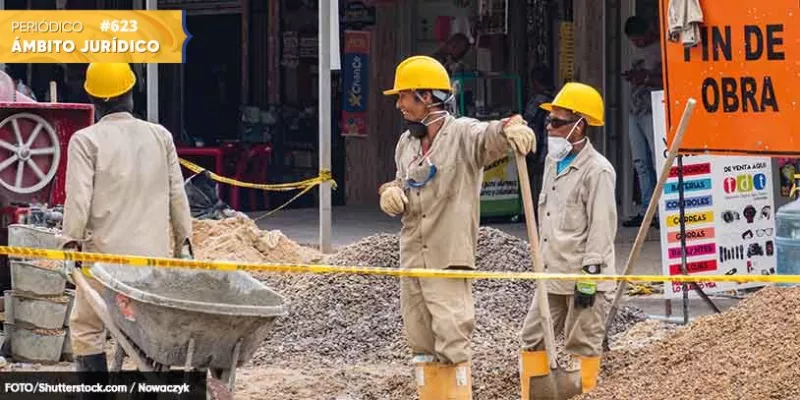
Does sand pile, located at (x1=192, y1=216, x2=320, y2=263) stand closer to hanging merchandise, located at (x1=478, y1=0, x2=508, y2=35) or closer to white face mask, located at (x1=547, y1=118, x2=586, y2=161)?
white face mask, located at (x1=547, y1=118, x2=586, y2=161)

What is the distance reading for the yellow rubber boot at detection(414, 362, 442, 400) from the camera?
878cm

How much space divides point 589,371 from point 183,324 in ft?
8.33

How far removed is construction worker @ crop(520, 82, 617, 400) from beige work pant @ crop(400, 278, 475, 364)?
1.93 ft

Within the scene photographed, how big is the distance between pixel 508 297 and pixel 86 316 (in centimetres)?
441

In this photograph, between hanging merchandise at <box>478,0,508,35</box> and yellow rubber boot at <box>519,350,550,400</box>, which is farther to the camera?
hanging merchandise at <box>478,0,508,35</box>

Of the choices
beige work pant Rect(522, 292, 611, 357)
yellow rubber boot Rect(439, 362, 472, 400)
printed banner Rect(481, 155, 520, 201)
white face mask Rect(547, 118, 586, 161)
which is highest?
white face mask Rect(547, 118, 586, 161)

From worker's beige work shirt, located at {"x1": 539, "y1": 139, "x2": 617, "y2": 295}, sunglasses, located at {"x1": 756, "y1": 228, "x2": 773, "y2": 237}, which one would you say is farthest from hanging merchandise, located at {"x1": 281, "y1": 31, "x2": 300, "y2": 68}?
worker's beige work shirt, located at {"x1": 539, "y1": 139, "x2": 617, "y2": 295}

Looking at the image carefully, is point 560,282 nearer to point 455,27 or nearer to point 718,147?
point 718,147

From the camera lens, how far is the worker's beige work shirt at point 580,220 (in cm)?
924

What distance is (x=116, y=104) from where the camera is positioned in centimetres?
914

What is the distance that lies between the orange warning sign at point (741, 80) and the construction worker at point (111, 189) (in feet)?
11.3

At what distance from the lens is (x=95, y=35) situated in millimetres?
14930

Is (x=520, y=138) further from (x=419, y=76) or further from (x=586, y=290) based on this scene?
(x=586, y=290)

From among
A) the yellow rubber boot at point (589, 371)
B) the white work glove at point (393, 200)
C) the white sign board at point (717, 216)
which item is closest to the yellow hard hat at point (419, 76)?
the white work glove at point (393, 200)
